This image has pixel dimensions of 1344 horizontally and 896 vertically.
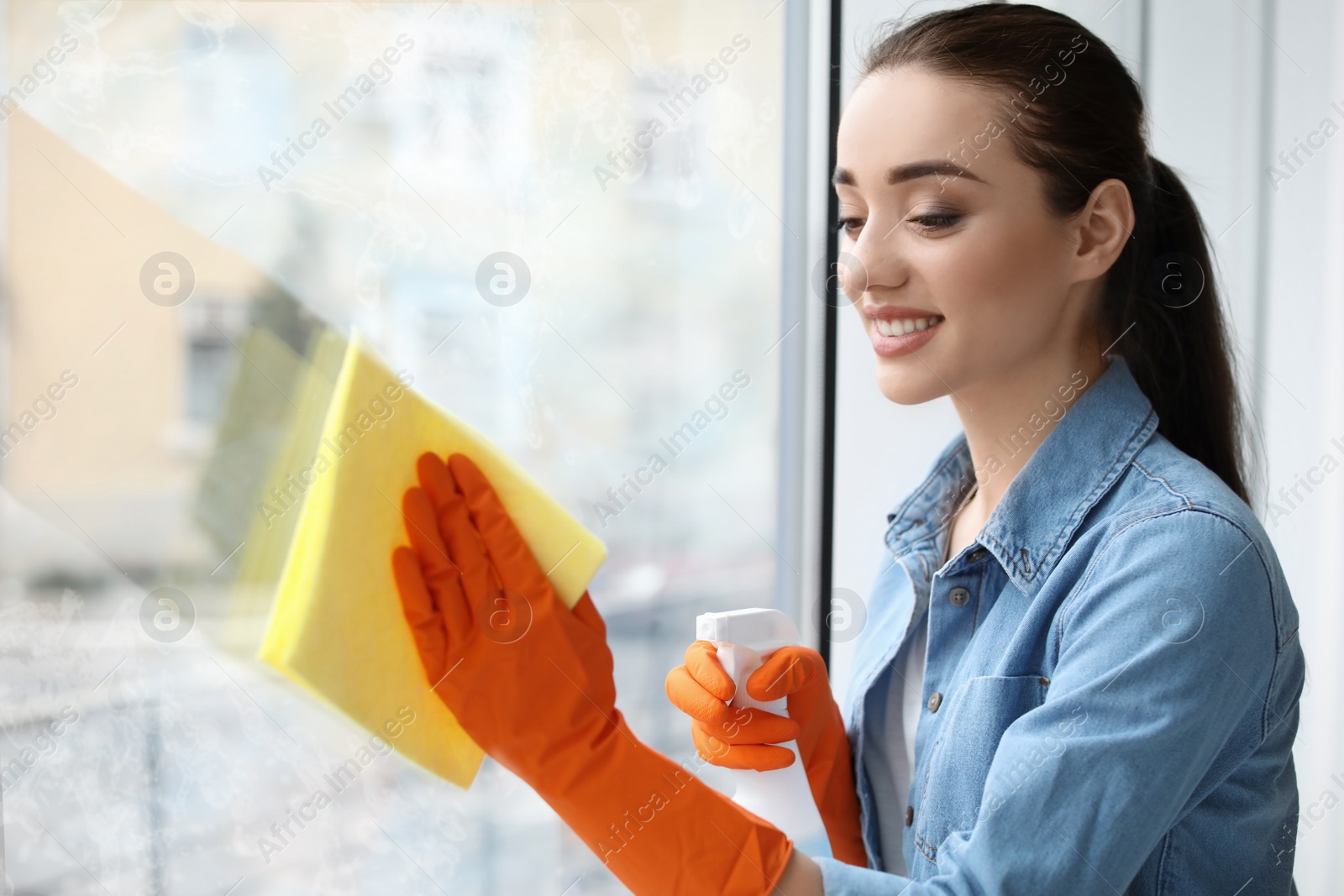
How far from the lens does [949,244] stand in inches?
34.0

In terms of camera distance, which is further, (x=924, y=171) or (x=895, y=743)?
(x=895, y=743)

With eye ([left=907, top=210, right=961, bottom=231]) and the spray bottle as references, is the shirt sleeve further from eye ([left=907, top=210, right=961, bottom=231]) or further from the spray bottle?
eye ([left=907, top=210, right=961, bottom=231])

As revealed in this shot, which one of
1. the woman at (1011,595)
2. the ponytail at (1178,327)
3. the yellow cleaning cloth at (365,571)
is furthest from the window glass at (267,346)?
the ponytail at (1178,327)

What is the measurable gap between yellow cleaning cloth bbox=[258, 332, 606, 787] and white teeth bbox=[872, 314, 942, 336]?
394mm

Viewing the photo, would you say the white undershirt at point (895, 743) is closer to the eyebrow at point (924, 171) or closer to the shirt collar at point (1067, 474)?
the shirt collar at point (1067, 474)

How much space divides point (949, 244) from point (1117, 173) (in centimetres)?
19

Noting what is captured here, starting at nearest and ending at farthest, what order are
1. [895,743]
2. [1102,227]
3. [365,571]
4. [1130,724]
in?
[1130,724]
[365,571]
[1102,227]
[895,743]

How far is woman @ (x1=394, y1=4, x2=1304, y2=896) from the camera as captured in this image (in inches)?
26.9

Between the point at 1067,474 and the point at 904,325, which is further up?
the point at 904,325

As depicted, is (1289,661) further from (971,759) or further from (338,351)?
(338,351)

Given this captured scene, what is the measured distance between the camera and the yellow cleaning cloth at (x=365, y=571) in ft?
2.56

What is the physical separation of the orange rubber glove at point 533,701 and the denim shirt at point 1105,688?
12cm

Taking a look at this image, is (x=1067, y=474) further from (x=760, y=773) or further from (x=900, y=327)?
(x=760, y=773)

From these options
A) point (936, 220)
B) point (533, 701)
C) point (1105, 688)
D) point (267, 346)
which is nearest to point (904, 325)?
point (936, 220)
